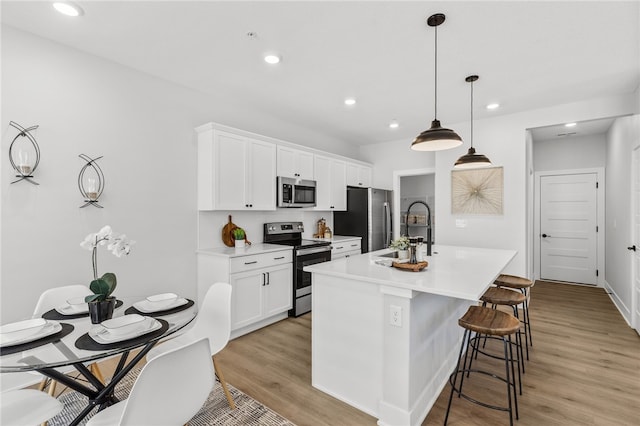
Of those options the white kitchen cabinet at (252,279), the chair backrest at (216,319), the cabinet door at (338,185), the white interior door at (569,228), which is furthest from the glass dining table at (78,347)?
the white interior door at (569,228)

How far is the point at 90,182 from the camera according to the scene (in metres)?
2.71

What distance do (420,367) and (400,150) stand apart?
4.45 m

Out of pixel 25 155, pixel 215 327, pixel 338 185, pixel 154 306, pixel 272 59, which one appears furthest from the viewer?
pixel 338 185

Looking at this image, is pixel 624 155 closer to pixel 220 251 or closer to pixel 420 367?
pixel 420 367

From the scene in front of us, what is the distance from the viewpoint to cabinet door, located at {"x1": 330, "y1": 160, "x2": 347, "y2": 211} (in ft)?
16.8

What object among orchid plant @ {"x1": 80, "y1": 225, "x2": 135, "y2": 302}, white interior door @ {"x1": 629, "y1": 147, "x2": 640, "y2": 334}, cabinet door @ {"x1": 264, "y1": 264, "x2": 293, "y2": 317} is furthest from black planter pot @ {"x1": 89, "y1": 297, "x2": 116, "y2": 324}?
white interior door @ {"x1": 629, "y1": 147, "x2": 640, "y2": 334}

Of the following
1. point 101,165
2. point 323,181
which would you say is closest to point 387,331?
point 101,165

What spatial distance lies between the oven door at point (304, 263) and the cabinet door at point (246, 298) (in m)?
0.57

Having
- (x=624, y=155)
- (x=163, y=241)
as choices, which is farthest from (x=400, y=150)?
(x=163, y=241)

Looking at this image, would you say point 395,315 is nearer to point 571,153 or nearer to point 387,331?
point 387,331

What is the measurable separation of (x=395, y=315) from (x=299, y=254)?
221 cm

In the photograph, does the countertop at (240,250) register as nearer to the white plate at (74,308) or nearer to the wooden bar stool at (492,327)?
the white plate at (74,308)

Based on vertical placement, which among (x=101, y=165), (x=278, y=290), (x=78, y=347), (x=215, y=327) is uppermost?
(x=101, y=165)

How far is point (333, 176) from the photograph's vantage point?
16.8 feet
